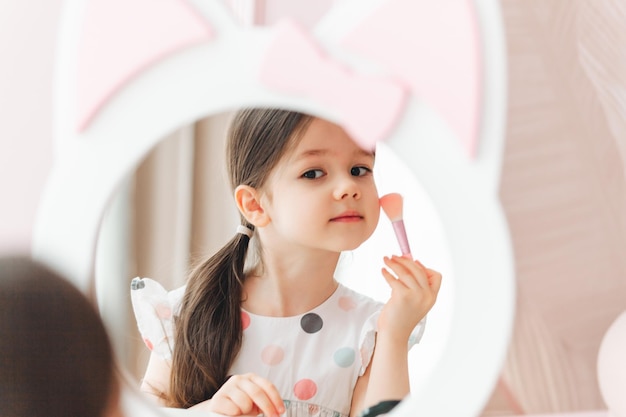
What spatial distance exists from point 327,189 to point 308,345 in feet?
0.55

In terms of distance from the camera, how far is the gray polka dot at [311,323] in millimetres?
738

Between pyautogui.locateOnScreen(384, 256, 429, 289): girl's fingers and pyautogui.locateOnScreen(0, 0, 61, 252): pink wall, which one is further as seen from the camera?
pyautogui.locateOnScreen(0, 0, 61, 252): pink wall

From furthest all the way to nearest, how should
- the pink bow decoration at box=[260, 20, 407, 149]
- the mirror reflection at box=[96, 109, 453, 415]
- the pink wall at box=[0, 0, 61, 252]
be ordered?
the pink wall at box=[0, 0, 61, 252] → the mirror reflection at box=[96, 109, 453, 415] → the pink bow decoration at box=[260, 20, 407, 149]

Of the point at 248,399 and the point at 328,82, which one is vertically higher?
the point at 328,82

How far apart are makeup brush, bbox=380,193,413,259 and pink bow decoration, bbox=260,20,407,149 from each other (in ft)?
0.38

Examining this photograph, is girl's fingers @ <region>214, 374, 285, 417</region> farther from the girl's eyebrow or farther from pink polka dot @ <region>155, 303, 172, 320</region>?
the girl's eyebrow

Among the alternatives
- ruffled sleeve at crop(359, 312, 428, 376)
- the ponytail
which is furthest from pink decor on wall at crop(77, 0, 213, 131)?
ruffled sleeve at crop(359, 312, 428, 376)

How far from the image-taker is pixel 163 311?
73 cm

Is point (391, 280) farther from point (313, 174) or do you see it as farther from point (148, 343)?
point (148, 343)

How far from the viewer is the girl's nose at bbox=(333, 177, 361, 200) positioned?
2.22ft

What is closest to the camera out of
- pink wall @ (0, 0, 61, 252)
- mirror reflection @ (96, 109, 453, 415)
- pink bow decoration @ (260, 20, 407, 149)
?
pink bow decoration @ (260, 20, 407, 149)

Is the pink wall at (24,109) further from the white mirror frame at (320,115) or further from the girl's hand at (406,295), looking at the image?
the girl's hand at (406,295)

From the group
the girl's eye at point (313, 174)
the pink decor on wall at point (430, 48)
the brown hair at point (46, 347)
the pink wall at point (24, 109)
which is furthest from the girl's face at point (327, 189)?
the pink wall at point (24, 109)

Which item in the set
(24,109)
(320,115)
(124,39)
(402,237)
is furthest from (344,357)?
(24,109)
